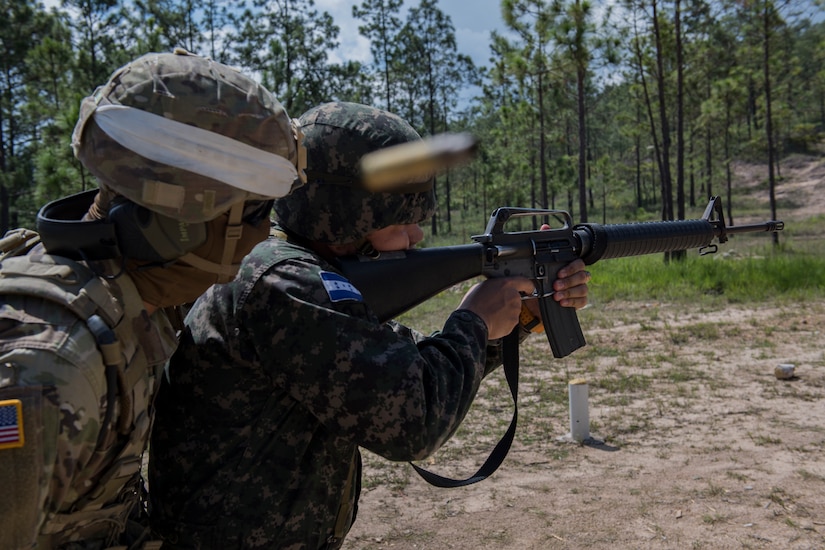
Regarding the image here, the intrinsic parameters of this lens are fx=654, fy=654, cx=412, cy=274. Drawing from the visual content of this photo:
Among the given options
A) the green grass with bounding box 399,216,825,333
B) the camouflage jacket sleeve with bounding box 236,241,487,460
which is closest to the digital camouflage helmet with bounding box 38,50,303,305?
the camouflage jacket sleeve with bounding box 236,241,487,460

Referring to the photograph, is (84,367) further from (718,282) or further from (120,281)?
(718,282)

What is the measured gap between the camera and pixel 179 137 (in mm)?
1234

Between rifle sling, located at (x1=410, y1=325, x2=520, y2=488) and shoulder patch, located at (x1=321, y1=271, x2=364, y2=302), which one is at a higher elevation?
shoulder patch, located at (x1=321, y1=271, x2=364, y2=302)

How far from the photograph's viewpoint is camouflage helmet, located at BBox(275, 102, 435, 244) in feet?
5.75

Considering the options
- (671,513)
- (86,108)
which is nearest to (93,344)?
(86,108)

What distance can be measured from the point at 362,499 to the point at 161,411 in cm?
293

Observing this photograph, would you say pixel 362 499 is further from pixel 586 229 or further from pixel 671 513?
pixel 586 229

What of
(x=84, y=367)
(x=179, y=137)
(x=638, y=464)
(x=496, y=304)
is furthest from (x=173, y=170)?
(x=638, y=464)

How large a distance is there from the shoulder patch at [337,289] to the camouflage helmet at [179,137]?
0.25m

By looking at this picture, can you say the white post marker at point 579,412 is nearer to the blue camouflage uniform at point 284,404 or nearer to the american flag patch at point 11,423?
the blue camouflage uniform at point 284,404

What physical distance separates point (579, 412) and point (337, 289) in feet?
13.7

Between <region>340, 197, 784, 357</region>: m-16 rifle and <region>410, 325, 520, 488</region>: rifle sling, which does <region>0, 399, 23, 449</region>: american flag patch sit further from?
<region>410, 325, 520, 488</region>: rifle sling

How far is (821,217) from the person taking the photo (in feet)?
111

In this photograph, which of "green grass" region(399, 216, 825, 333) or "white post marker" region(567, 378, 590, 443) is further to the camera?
"green grass" region(399, 216, 825, 333)
